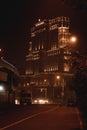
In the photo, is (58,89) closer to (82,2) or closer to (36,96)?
(36,96)

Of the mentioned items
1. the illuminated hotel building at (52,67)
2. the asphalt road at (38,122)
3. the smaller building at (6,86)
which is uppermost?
the illuminated hotel building at (52,67)

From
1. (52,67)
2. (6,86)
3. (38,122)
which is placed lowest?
(38,122)

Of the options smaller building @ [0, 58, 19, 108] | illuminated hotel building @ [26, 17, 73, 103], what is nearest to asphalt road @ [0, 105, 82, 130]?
smaller building @ [0, 58, 19, 108]

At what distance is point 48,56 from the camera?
191 meters

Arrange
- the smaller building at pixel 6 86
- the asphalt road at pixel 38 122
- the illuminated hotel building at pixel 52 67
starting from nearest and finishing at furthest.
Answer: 1. the asphalt road at pixel 38 122
2. the smaller building at pixel 6 86
3. the illuminated hotel building at pixel 52 67

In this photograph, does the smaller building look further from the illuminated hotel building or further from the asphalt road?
the illuminated hotel building

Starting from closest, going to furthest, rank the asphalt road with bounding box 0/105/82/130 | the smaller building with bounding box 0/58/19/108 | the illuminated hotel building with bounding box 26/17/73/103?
the asphalt road with bounding box 0/105/82/130
the smaller building with bounding box 0/58/19/108
the illuminated hotel building with bounding box 26/17/73/103

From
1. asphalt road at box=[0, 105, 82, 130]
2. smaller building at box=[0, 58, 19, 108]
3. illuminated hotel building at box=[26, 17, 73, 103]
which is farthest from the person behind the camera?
illuminated hotel building at box=[26, 17, 73, 103]

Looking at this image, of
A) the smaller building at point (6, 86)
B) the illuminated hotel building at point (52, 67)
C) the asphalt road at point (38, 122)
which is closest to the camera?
the asphalt road at point (38, 122)

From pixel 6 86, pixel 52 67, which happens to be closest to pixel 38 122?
pixel 6 86

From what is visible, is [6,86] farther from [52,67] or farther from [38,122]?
[52,67]

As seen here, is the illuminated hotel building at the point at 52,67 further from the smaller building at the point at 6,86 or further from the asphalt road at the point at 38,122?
the asphalt road at the point at 38,122

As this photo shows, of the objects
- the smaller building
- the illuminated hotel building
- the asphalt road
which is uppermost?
the illuminated hotel building

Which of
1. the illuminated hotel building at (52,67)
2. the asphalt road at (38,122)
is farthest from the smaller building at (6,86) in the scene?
the illuminated hotel building at (52,67)
